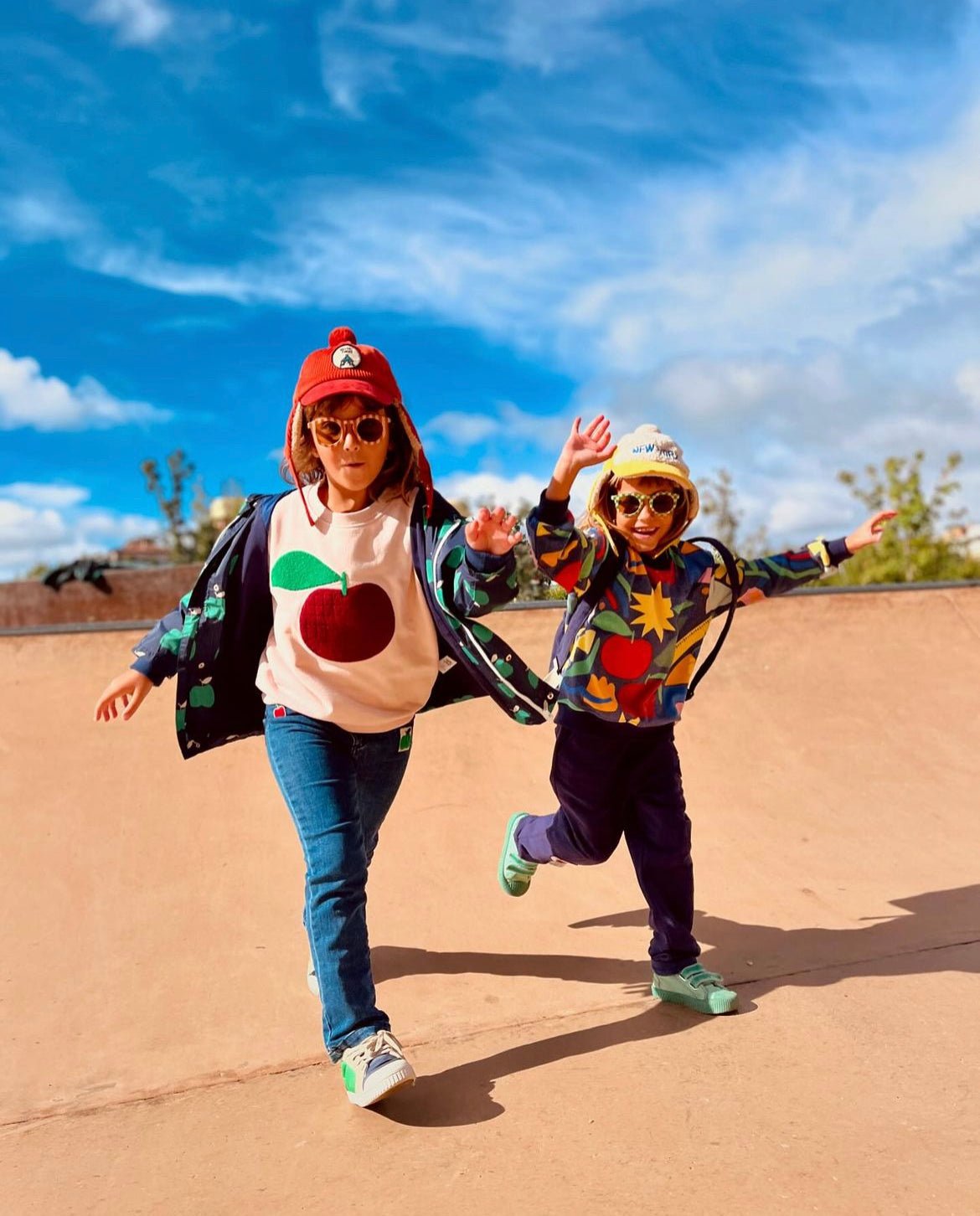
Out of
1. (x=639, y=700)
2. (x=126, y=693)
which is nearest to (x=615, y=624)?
(x=639, y=700)

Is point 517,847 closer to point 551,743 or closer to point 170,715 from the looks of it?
point 551,743

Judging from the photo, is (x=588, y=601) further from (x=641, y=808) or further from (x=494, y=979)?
(x=494, y=979)

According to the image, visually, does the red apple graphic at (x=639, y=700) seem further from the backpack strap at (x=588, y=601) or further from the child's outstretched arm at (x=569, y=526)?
the child's outstretched arm at (x=569, y=526)

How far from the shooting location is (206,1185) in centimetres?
230

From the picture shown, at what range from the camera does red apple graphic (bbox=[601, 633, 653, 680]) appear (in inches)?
126

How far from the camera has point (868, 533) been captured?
140 inches

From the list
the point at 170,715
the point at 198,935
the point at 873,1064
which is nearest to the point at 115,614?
the point at 170,715

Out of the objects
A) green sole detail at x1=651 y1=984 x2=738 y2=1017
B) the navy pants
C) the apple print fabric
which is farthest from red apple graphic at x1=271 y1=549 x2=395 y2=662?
green sole detail at x1=651 y1=984 x2=738 y2=1017

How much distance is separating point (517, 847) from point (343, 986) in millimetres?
1204

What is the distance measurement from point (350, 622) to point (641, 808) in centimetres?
108

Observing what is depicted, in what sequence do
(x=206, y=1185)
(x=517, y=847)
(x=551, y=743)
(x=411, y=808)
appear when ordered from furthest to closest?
(x=551, y=743), (x=411, y=808), (x=517, y=847), (x=206, y=1185)

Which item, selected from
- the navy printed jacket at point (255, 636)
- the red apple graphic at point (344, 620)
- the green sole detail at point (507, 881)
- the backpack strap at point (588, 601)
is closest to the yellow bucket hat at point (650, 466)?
the backpack strap at point (588, 601)

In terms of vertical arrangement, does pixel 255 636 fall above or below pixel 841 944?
above

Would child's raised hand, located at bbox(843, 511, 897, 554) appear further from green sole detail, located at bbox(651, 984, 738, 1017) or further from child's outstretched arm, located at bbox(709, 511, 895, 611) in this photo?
green sole detail, located at bbox(651, 984, 738, 1017)
